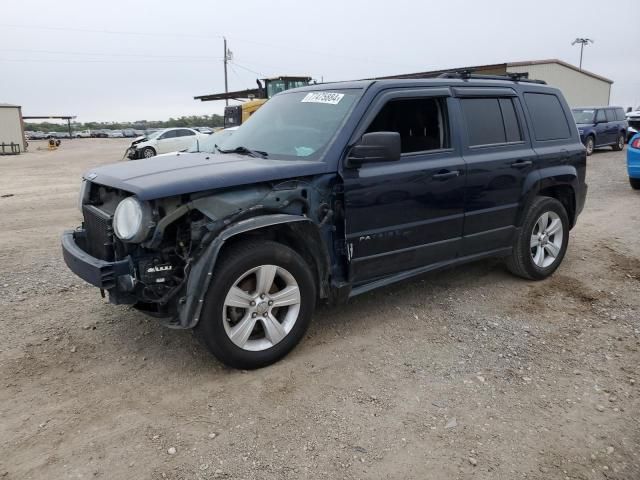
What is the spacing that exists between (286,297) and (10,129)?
124ft

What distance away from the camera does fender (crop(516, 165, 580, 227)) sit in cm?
504

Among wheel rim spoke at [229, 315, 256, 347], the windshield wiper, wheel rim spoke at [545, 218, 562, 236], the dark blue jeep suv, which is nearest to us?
the dark blue jeep suv

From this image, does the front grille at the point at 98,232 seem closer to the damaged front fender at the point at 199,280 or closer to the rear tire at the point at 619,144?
the damaged front fender at the point at 199,280

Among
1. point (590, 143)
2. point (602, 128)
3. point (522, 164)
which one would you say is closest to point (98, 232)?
point (522, 164)

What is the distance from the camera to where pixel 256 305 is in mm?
3479

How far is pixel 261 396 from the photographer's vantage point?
3275 millimetres

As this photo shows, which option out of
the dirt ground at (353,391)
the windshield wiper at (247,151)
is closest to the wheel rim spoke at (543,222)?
the dirt ground at (353,391)

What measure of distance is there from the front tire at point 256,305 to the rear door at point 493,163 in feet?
5.97

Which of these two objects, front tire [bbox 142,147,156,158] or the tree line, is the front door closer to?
front tire [bbox 142,147,156,158]

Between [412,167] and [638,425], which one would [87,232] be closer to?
[412,167]

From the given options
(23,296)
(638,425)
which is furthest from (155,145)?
(638,425)

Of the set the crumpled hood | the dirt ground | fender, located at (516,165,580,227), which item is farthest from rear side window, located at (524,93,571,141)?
the crumpled hood

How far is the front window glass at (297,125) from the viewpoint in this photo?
3967mm

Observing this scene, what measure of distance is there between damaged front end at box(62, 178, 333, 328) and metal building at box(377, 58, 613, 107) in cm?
2326
